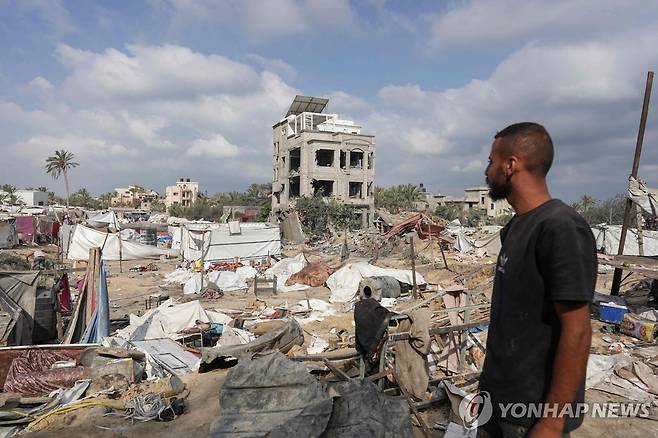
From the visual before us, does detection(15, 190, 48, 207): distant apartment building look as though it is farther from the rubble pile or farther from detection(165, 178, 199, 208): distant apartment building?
the rubble pile

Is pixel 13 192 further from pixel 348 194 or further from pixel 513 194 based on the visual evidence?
pixel 513 194

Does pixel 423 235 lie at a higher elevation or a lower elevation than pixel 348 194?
lower

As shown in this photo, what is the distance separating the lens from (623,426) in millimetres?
4688

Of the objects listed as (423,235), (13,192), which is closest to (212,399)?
(423,235)

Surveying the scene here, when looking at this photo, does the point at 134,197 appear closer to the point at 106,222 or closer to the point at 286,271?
the point at 106,222

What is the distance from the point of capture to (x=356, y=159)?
37.1 meters

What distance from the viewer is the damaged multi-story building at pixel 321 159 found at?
34.0 metres

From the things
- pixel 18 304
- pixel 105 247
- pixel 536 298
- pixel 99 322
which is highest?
pixel 536 298

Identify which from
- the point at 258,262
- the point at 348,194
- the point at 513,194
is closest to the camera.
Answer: the point at 513,194

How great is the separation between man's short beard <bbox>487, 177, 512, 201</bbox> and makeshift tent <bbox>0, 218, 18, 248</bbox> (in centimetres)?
3368

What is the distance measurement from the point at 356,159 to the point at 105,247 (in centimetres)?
2226

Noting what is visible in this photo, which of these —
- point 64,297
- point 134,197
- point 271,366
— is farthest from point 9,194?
point 271,366

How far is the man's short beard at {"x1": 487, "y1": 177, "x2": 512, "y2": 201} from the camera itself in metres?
1.76

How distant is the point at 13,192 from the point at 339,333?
73.7 m
